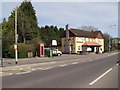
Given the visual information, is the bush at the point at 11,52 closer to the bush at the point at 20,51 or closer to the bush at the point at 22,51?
the bush at the point at 20,51

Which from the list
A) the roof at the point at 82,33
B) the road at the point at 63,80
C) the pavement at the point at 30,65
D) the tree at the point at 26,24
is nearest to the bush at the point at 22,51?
the pavement at the point at 30,65

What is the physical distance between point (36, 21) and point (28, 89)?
5781 cm

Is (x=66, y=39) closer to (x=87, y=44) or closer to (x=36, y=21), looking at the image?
(x=87, y=44)

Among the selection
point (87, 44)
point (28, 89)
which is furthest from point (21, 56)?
point (87, 44)

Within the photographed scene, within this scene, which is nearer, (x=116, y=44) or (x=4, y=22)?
(x=4, y=22)

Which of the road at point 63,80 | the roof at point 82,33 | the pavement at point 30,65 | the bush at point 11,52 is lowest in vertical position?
the pavement at point 30,65

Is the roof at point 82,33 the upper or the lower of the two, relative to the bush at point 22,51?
upper

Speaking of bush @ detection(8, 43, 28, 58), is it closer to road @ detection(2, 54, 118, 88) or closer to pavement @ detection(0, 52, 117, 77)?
pavement @ detection(0, 52, 117, 77)

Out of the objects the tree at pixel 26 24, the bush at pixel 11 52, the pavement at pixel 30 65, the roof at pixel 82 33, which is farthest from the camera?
the roof at pixel 82 33

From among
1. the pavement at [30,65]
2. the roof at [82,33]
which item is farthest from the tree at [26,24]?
the pavement at [30,65]

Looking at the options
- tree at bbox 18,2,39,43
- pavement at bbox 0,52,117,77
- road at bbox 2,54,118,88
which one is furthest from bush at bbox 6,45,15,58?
road at bbox 2,54,118,88

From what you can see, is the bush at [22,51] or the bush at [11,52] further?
the bush at [11,52]

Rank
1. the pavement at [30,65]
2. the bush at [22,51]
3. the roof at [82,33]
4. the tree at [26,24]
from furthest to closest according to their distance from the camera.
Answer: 1. the roof at [82,33]
2. the tree at [26,24]
3. the bush at [22,51]
4. the pavement at [30,65]

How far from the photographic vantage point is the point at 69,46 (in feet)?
230
